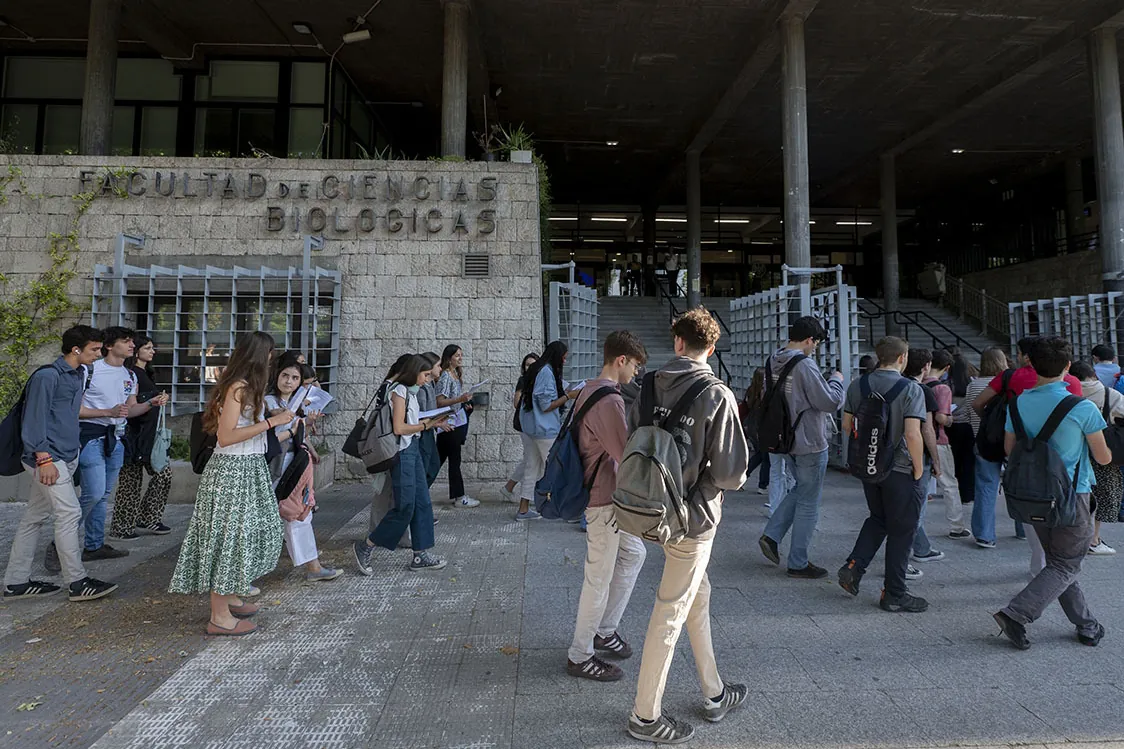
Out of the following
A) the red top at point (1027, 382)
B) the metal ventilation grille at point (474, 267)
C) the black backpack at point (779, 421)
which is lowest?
the black backpack at point (779, 421)

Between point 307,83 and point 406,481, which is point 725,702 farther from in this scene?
point 307,83

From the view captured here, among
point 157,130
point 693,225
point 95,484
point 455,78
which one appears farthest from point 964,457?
point 157,130

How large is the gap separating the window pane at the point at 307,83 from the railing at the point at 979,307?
17.9m

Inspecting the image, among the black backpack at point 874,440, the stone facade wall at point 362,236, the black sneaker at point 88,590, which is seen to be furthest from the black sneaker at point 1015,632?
the stone facade wall at point 362,236

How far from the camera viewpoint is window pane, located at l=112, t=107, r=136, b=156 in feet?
42.2

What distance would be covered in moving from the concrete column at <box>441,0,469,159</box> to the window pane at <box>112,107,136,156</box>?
7.00 meters

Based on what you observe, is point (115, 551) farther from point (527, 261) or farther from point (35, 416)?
point (527, 261)

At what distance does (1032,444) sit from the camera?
11.0 ft

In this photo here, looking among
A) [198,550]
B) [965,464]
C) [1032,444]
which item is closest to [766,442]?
[1032,444]

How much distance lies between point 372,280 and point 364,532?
384 centimetres

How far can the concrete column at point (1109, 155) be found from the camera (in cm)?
1239

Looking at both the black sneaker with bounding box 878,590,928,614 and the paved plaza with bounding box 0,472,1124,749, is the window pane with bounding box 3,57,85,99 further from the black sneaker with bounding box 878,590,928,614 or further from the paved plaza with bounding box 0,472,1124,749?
the black sneaker with bounding box 878,590,928,614

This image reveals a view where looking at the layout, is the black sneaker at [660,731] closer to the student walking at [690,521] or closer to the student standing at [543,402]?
the student walking at [690,521]

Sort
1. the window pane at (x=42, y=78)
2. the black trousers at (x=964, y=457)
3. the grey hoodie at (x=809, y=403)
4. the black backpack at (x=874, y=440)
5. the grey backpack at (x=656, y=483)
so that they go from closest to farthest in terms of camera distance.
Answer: the grey backpack at (x=656, y=483) → the black backpack at (x=874, y=440) → the grey hoodie at (x=809, y=403) → the black trousers at (x=964, y=457) → the window pane at (x=42, y=78)
